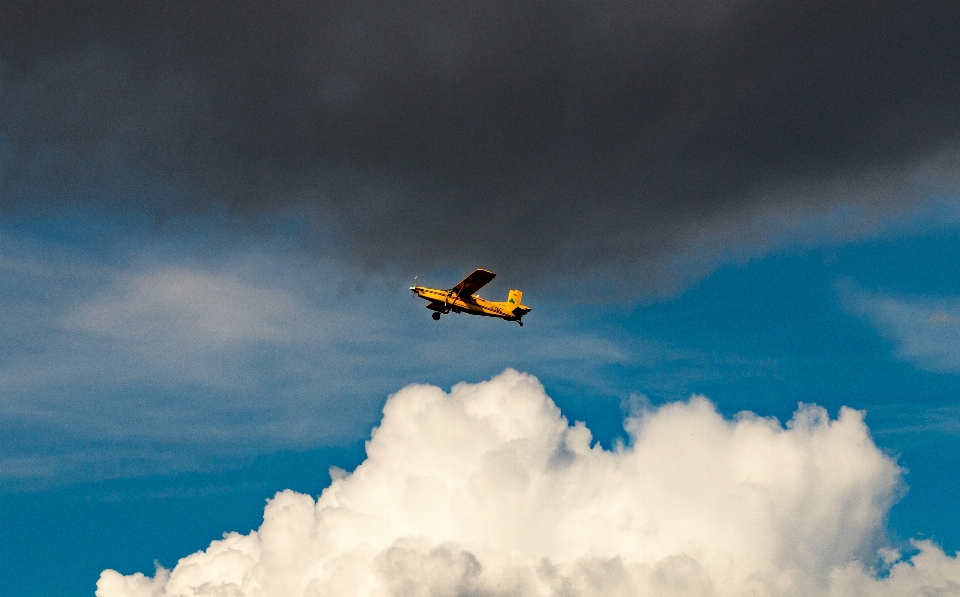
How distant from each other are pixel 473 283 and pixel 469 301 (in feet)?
17.9

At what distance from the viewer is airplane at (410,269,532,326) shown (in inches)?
7018

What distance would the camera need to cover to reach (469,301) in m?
184

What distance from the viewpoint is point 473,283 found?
588 ft

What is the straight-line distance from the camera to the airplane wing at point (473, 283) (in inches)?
6949

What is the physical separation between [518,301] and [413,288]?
741 inches

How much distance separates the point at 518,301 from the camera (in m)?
193

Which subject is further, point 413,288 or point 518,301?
point 518,301

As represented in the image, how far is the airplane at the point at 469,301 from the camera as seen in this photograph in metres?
178

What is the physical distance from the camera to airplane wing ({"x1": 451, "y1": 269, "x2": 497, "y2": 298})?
17650cm

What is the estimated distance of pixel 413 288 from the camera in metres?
181

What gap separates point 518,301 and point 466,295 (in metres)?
12.8

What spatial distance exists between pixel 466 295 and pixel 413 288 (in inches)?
286
